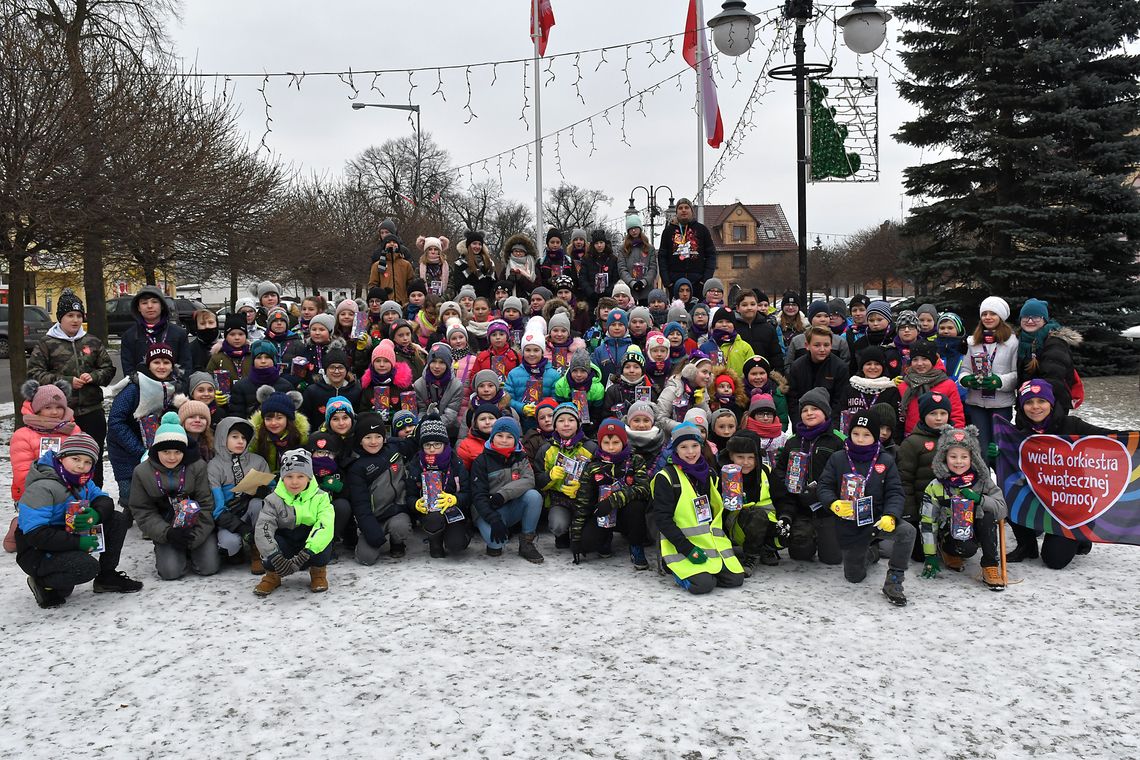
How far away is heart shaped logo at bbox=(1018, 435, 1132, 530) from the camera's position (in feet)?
19.0

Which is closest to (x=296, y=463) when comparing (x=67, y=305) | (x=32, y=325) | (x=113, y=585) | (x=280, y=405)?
(x=280, y=405)

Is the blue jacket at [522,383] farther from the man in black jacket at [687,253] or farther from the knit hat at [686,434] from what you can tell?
the man in black jacket at [687,253]

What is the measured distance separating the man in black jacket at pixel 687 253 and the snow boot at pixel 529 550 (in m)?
5.41

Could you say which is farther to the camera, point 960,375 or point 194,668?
point 960,375

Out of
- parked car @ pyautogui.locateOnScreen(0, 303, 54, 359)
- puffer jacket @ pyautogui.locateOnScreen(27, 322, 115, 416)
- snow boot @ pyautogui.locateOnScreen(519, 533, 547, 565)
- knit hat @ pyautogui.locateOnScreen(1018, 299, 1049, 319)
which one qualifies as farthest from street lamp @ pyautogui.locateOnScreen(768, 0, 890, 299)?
parked car @ pyautogui.locateOnScreen(0, 303, 54, 359)

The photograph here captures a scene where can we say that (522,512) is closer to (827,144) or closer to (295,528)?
(295,528)

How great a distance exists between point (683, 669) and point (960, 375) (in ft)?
13.9

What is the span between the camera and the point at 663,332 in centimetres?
789

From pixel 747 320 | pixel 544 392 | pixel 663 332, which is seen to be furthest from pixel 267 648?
pixel 747 320

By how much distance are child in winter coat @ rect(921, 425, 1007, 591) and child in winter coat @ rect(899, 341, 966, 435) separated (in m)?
0.82

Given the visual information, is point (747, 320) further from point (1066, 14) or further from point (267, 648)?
point (1066, 14)

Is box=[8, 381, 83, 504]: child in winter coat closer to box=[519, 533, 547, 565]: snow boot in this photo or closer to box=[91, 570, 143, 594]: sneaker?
box=[91, 570, 143, 594]: sneaker

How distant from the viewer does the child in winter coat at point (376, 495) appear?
605 centimetres

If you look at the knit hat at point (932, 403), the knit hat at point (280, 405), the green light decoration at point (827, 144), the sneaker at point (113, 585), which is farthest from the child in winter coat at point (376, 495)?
the green light decoration at point (827, 144)
